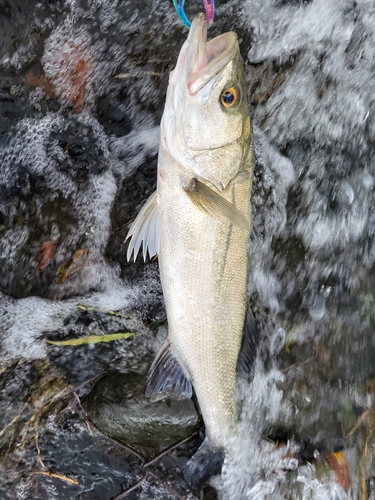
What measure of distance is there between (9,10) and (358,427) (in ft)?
13.4

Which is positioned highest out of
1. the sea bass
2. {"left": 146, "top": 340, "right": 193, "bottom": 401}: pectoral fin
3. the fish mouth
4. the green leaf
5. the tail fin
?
the fish mouth

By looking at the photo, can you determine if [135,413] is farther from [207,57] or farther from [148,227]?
[207,57]

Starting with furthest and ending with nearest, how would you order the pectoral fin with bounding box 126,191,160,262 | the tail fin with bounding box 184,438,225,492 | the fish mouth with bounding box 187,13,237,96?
the tail fin with bounding box 184,438,225,492, the pectoral fin with bounding box 126,191,160,262, the fish mouth with bounding box 187,13,237,96

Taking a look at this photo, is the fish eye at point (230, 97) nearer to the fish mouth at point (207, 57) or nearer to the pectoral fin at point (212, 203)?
the fish mouth at point (207, 57)

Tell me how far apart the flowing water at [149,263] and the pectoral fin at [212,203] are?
2.96ft

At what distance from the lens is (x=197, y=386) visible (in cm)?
263

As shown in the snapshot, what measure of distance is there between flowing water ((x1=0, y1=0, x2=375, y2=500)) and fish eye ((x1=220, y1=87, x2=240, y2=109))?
95cm

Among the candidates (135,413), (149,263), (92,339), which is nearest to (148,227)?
(149,263)

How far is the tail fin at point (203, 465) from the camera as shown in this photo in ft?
9.48

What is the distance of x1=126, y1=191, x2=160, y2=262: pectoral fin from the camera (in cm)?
251

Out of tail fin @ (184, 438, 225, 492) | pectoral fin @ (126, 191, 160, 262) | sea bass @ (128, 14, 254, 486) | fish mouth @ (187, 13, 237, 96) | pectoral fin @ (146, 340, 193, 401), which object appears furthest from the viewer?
tail fin @ (184, 438, 225, 492)

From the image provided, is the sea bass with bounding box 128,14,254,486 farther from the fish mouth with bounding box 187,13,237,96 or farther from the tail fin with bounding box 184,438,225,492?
the tail fin with bounding box 184,438,225,492

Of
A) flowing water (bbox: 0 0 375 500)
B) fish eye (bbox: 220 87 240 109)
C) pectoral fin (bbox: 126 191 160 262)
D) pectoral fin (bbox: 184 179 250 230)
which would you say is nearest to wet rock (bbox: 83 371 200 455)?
flowing water (bbox: 0 0 375 500)

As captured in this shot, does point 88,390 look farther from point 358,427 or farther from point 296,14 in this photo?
point 296,14
